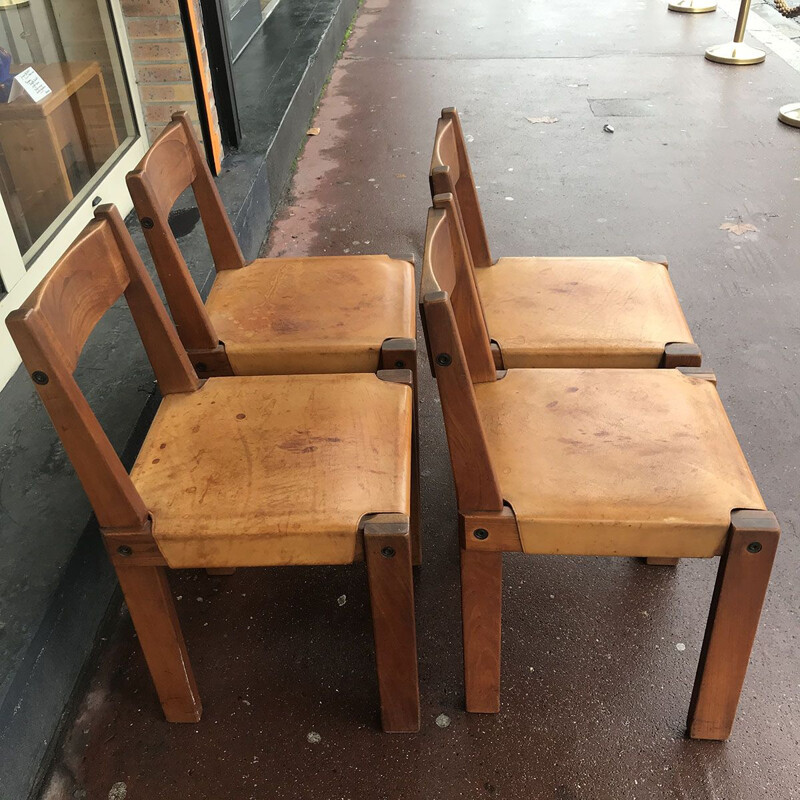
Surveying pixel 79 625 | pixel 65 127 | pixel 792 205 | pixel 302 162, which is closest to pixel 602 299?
pixel 79 625

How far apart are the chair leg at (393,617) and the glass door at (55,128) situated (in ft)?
4.25

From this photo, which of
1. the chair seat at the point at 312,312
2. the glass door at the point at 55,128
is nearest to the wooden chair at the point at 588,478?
the chair seat at the point at 312,312

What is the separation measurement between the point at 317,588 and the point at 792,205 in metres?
2.90

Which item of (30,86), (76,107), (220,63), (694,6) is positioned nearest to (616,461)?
(30,86)


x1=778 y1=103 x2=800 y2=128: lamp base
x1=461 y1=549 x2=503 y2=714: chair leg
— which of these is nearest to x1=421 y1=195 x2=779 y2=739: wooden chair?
x1=461 y1=549 x2=503 y2=714: chair leg

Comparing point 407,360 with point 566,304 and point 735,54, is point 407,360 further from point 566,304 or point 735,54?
point 735,54

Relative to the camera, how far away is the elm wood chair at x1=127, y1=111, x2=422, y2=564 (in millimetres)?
1860

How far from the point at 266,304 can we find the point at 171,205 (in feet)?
1.03

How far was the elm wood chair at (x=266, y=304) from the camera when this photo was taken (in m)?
1.86

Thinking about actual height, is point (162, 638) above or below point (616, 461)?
below

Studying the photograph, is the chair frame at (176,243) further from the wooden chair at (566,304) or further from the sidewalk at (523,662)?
the sidewalk at (523,662)

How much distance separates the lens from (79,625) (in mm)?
1827

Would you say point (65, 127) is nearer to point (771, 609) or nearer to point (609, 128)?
Answer: point (771, 609)

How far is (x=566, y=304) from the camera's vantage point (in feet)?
6.64
